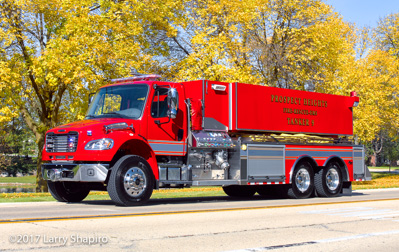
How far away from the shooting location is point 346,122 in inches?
741

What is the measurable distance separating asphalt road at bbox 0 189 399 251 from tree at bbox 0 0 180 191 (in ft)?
35.0

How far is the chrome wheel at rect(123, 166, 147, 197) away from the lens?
12307 millimetres

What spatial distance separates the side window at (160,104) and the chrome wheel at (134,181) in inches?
63.5

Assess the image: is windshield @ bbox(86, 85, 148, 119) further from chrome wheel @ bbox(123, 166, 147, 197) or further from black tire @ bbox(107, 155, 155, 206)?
chrome wheel @ bbox(123, 166, 147, 197)

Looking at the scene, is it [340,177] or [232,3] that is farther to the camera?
[232,3]

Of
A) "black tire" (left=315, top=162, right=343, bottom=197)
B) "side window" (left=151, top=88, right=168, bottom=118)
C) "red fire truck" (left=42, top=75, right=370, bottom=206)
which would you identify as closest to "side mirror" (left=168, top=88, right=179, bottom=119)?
"red fire truck" (left=42, top=75, right=370, bottom=206)

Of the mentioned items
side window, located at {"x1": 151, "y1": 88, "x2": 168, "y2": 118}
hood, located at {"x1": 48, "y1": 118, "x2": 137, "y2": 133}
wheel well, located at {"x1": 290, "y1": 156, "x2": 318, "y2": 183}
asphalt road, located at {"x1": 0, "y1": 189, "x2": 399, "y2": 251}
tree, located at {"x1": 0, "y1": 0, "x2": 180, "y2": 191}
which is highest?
tree, located at {"x1": 0, "y1": 0, "x2": 180, "y2": 191}

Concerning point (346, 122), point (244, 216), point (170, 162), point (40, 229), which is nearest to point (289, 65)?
point (346, 122)

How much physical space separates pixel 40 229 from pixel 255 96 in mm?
8883

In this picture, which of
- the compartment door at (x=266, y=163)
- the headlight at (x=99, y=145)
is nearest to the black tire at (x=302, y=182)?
the compartment door at (x=266, y=163)

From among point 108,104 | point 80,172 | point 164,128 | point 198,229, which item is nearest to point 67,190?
point 80,172

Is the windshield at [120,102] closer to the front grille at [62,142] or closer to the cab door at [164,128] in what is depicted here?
the cab door at [164,128]

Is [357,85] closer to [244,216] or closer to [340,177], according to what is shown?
[340,177]

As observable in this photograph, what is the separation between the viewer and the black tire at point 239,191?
17.9 m
